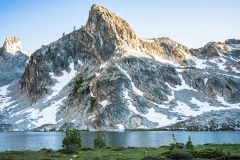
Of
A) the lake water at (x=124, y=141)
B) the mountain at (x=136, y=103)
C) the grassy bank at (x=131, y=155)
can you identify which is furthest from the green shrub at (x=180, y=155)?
the mountain at (x=136, y=103)

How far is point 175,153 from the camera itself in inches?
1190

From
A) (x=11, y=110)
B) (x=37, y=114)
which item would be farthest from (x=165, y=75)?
(x=11, y=110)

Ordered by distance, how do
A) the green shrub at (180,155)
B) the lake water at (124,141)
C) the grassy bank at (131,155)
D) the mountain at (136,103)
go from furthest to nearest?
the mountain at (136,103)
the lake water at (124,141)
the grassy bank at (131,155)
the green shrub at (180,155)

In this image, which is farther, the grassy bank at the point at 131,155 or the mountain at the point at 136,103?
the mountain at the point at 136,103

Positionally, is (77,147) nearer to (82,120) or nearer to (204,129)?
(204,129)

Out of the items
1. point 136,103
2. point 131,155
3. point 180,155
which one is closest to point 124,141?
point 131,155

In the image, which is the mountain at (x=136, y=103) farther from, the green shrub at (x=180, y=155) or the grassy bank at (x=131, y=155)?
the green shrub at (x=180, y=155)

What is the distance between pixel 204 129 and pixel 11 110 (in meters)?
139

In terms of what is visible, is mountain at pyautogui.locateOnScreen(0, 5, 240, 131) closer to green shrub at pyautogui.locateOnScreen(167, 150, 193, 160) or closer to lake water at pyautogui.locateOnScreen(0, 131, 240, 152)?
lake water at pyautogui.locateOnScreen(0, 131, 240, 152)

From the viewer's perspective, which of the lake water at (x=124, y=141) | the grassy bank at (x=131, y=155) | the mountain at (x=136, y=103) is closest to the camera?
the grassy bank at (x=131, y=155)

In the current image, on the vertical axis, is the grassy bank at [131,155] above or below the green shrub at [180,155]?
below

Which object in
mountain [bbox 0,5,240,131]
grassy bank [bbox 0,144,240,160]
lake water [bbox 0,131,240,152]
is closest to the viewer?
grassy bank [bbox 0,144,240,160]

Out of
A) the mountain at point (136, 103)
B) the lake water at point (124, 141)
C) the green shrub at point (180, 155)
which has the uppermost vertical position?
the mountain at point (136, 103)

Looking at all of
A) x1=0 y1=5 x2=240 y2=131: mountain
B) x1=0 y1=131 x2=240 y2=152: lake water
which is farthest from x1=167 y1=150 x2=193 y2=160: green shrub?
x1=0 y1=5 x2=240 y2=131: mountain
